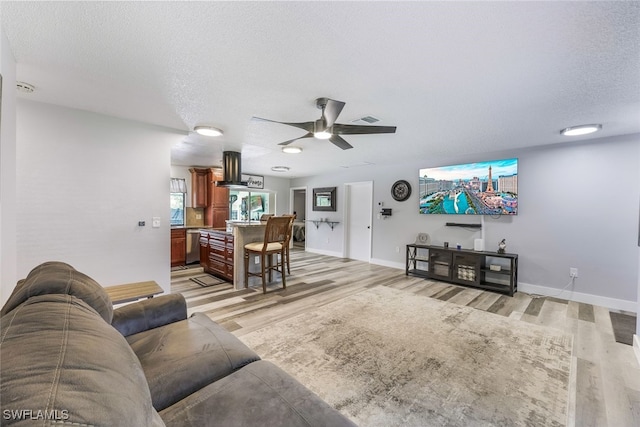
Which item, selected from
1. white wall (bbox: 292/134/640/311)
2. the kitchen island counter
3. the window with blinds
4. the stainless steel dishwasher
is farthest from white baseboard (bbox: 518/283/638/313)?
the window with blinds

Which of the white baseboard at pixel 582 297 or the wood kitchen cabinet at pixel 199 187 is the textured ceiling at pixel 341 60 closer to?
the white baseboard at pixel 582 297

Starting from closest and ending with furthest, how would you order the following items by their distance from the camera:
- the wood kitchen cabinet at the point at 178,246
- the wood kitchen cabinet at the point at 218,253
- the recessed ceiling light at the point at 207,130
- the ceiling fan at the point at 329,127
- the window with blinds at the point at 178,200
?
the ceiling fan at the point at 329,127, the recessed ceiling light at the point at 207,130, the wood kitchen cabinet at the point at 218,253, the wood kitchen cabinet at the point at 178,246, the window with blinds at the point at 178,200

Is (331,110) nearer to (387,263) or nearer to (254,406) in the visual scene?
(254,406)

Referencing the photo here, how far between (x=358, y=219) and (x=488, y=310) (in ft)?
12.3

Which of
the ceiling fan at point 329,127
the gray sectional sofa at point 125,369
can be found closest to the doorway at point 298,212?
the ceiling fan at point 329,127

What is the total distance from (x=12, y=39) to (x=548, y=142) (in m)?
5.75

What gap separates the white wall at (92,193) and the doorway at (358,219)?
4316 millimetres

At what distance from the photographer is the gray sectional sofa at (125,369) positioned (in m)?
0.49

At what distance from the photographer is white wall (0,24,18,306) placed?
163 cm

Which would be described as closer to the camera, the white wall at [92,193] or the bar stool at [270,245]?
the white wall at [92,193]

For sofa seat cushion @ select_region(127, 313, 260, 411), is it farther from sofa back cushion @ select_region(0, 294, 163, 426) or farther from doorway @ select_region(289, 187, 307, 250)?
doorway @ select_region(289, 187, 307, 250)

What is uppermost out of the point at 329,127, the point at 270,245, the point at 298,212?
the point at 329,127

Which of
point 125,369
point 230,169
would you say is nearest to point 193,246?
point 230,169

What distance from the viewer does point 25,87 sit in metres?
2.35
